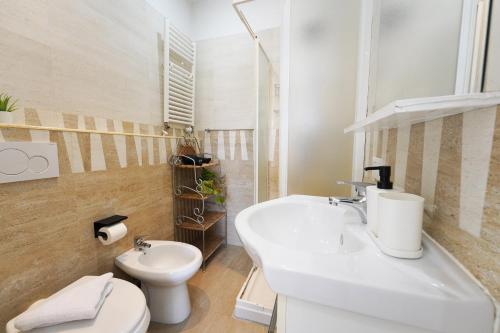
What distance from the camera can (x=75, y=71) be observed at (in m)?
1.21

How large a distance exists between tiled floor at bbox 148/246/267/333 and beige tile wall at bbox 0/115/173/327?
0.63 m

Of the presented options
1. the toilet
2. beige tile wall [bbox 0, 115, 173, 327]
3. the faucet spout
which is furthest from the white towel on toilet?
the faucet spout

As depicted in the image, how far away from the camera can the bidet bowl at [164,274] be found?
120 cm

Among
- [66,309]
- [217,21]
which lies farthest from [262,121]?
[66,309]

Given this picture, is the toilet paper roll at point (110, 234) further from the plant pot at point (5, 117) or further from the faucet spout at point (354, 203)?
the faucet spout at point (354, 203)

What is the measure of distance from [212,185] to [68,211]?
115cm

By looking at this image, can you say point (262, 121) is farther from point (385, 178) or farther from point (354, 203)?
point (385, 178)

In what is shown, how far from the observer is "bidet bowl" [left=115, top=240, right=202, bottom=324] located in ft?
3.94

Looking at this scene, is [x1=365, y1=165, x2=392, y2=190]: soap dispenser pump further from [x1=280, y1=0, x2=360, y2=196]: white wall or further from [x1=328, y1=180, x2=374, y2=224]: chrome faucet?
[x1=280, y1=0, x2=360, y2=196]: white wall

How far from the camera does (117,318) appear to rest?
84 centimetres

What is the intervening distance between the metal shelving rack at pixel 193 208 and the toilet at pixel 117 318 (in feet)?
2.91

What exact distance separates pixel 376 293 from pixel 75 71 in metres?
1.75

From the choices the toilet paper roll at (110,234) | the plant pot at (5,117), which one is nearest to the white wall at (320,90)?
the toilet paper roll at (110,234)

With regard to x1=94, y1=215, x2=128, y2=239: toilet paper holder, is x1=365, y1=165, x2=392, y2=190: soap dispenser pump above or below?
above
